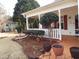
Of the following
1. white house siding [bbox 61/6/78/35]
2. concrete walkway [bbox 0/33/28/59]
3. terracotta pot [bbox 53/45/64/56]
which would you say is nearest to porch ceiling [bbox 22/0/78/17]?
white house siding [bbox 61/6/78/35]

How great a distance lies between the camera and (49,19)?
5.68 m

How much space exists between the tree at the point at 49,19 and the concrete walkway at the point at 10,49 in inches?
37.8

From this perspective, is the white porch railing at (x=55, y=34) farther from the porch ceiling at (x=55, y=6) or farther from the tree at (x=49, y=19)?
the porch ceiling at (x=55, y=6)

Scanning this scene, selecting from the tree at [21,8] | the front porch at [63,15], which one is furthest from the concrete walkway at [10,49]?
the front porch at [63,15]

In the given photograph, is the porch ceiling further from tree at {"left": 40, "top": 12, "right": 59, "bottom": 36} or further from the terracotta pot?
the terracotta pot

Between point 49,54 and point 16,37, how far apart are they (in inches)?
33.0

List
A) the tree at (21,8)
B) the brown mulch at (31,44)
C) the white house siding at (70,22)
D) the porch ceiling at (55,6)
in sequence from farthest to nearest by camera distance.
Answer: the white house siding at (70,22) < the porch ceiling at (55,6) < the brown mulch at (31,44) < the tree at (21,8)

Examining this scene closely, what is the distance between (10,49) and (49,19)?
4.39 feet

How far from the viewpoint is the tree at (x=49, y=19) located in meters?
5.66

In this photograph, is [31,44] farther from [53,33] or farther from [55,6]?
[55,6]

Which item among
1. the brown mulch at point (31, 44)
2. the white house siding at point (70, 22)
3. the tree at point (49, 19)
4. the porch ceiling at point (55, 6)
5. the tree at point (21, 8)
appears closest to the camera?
the tree at point (21, 8)

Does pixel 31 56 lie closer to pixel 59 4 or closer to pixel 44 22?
pixel 44 22

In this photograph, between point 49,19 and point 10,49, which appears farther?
point 49,19

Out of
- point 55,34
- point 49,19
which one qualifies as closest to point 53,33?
point 55,34
